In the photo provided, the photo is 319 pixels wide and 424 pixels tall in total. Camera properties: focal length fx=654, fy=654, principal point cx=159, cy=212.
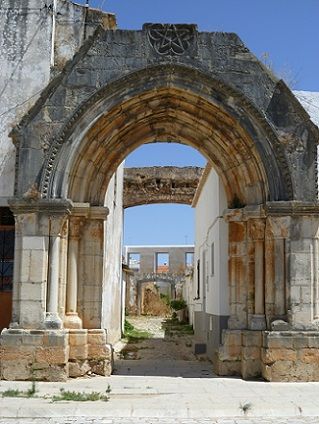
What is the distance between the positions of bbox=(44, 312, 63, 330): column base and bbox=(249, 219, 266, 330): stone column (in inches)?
126

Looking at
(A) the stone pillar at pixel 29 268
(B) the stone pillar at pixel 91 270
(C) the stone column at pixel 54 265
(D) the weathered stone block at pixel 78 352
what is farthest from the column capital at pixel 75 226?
(D) the weathered stone block at pixel 78 352

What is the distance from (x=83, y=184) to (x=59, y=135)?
1.09 metres

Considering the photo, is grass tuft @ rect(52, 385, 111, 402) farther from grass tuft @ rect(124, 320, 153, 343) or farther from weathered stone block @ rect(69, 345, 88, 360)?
grass tuft @ rect(124, 320, 153, 343)

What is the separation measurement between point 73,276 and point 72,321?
0.76 m

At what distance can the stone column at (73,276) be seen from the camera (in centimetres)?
1104

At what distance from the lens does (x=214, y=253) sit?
45.8 ft

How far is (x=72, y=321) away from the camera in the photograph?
434 inches

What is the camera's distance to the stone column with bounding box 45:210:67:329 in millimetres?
10453

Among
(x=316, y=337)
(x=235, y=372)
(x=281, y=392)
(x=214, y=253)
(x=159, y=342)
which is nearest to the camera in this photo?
(x=281, y=392)

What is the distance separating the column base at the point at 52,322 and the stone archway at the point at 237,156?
2cm

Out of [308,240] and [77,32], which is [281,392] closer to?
[308,240]

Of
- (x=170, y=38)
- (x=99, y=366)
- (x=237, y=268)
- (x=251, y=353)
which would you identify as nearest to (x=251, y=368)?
(x=251, y=353)

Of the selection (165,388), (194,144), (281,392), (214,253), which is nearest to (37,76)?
(194,144)

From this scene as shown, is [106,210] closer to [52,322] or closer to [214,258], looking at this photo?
[52,322]
